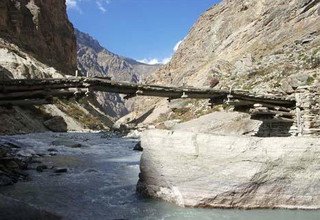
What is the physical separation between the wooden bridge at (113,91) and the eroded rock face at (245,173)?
861 cm

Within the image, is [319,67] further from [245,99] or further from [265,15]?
[265,15]

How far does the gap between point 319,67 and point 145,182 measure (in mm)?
29091

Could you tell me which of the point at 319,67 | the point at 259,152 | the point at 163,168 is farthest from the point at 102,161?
the point at 319,67

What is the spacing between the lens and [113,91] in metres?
20.4

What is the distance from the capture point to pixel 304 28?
185 feet

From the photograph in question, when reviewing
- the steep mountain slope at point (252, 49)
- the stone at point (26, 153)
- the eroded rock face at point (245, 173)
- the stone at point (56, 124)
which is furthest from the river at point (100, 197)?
the stone at point (56, 124)

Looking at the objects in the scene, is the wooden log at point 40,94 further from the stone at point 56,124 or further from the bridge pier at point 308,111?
the stone at point 56,124

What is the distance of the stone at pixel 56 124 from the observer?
48.5 m

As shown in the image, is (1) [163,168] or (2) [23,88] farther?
(2) [23,88]

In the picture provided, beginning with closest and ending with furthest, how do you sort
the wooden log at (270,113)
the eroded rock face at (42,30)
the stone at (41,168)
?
1. the stone at (41,168)
2. the wooden log at (270,113)
3. the eroded rock face at (42,30)

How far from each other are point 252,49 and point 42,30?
51612 mm

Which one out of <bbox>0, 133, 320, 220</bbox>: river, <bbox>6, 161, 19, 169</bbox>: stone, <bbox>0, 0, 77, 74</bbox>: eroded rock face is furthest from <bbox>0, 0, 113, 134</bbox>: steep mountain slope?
<bbox>0, 133, 320, 220</bbox>: river

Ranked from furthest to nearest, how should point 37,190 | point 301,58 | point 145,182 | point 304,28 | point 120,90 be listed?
point 304,28 < point 301,58 < point 120,90 < point 37,190 < point 145,182

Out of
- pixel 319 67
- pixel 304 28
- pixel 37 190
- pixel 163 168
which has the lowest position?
pixel 37 190
